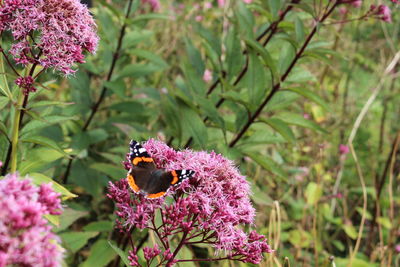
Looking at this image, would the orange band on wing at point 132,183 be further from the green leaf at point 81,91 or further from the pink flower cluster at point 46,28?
the green leaf at point 81,91

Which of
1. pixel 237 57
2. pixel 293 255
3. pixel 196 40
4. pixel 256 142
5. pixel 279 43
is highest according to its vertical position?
pixel 196 40

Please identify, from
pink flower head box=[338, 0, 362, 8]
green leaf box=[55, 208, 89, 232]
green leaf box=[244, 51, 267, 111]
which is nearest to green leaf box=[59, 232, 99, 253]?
green leaf box=[55, 208, 89, 232]

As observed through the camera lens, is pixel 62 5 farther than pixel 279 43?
No

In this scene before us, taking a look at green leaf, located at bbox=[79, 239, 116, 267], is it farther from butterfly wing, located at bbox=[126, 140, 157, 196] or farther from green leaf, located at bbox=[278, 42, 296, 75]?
green leaf, located at bbox=[278, 42, 296, 75]

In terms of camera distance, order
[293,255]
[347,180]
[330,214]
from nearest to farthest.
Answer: [293,255] → [330,214] → [347,180]

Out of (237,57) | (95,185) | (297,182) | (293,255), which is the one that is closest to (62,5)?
(237,57)

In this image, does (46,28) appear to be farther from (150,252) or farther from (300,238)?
(300,238)

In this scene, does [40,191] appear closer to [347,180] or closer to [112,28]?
[112,28]
